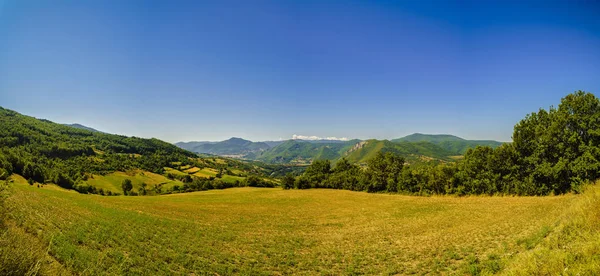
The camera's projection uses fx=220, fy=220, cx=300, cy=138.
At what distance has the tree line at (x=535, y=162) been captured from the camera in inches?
1232

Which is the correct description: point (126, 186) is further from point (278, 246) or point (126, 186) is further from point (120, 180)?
point (278, 246)

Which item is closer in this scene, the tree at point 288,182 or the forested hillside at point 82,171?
the forested hillside at point 82,171

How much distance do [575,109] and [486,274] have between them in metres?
40.8

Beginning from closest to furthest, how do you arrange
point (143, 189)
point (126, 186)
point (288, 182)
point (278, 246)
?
point (278, 246)
point (288, 182)
point (143, 189)
point (126, 186)

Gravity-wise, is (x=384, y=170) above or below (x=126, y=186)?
above

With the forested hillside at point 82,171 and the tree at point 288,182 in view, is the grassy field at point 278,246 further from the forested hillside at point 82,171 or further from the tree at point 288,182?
the forested hillside at point 82,171

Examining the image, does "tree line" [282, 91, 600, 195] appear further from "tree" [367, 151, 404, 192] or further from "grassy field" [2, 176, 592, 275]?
"grassy field" [2, 176, 592, 275]

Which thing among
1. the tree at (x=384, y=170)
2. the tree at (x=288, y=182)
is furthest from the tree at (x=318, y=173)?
the tree at (x=384, y=170)

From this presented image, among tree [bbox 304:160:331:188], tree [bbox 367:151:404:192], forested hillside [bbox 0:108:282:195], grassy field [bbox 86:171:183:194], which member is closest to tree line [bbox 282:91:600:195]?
tree [bbox 367:151:404:192]

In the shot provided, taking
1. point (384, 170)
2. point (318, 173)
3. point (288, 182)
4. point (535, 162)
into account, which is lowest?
point (288, 182)

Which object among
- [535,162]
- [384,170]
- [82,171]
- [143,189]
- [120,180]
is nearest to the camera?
[535,162]

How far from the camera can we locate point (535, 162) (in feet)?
125

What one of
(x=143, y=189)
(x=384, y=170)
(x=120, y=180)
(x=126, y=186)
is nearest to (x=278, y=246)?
(x=384, y=170)

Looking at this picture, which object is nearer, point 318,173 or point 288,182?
point 288,182
